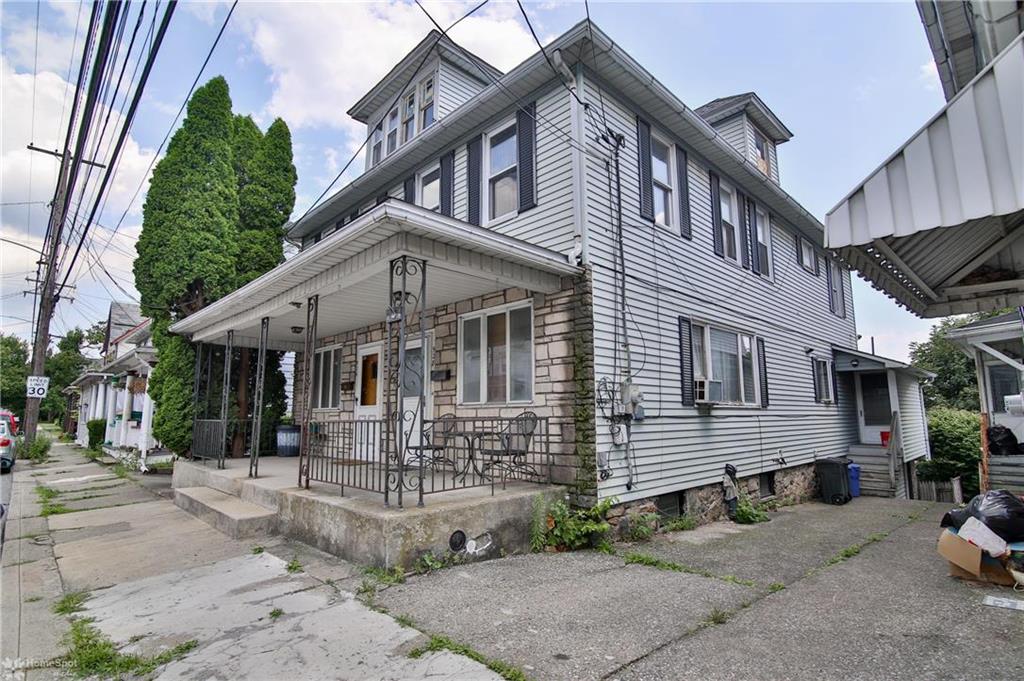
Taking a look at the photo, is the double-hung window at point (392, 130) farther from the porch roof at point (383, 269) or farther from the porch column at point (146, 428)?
the porch column at point (146, 428)

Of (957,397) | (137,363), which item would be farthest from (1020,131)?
(957,397)

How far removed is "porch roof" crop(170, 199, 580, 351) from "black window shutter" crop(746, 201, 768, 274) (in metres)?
5.60

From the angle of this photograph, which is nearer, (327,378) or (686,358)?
(686,358)

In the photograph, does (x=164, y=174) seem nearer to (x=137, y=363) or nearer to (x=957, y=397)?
(x=137, y=363)

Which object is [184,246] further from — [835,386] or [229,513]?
[835,386]

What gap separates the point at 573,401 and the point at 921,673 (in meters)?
3.90

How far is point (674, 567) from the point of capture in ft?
17.0

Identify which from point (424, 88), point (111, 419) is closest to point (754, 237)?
point (424, 88)

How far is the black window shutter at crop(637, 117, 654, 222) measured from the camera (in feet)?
25.2

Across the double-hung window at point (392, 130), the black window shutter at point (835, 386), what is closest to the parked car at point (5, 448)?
the double-hung window at point (392, 130)

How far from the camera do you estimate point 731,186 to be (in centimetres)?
997

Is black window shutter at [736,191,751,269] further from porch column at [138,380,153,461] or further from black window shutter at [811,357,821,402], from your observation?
porch column at [138,380,153,461]

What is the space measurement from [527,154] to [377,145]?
563cm

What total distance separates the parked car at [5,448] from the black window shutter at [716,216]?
15.7 meters
